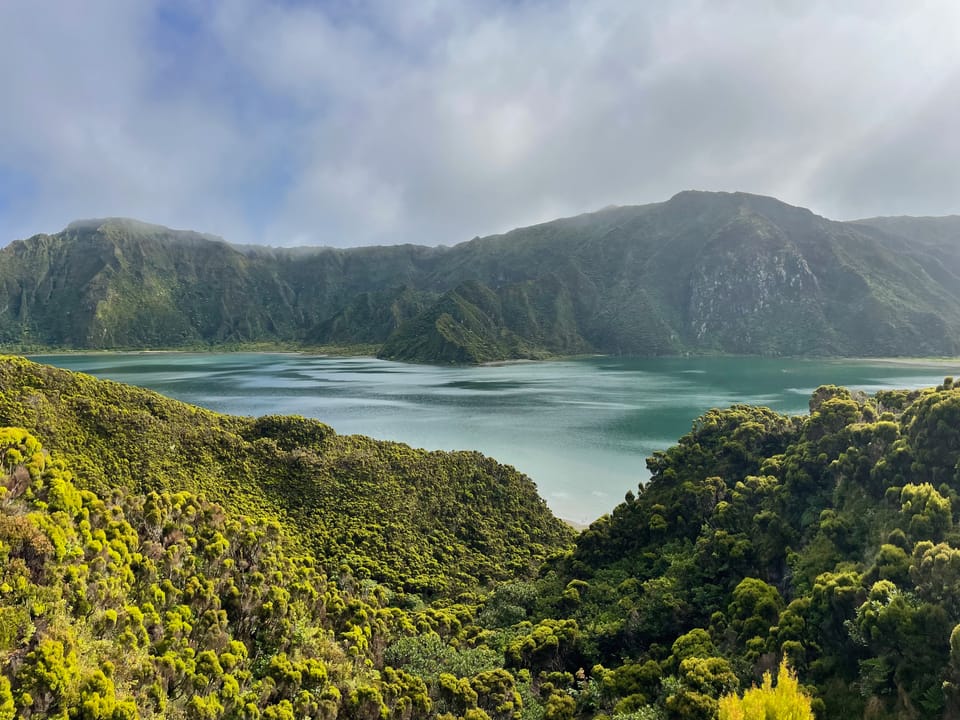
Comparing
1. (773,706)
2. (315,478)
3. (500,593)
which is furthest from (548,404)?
(773,706)

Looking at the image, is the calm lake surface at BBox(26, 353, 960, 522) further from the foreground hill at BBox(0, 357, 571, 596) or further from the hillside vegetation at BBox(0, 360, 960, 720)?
the hillside vegetation at BBox(0, 360, 960, 720)

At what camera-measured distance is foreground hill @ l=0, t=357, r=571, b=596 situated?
2789 cm

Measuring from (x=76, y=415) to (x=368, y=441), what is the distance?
60.9ft

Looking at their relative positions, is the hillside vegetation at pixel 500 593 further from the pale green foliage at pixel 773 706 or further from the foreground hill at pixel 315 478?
the foreground hill at pixel 315 478

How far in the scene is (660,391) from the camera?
11369cm

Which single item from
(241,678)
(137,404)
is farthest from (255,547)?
(137,404)

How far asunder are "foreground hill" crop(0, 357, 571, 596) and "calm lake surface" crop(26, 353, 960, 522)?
350 inches

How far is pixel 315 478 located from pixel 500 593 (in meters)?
14.3

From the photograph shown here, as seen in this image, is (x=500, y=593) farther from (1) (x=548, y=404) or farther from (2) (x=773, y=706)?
(1) (x=548, y=404)

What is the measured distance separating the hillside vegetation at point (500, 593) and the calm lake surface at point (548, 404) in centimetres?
1664

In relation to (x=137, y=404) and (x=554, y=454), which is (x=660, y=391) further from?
(x=137, y=404)

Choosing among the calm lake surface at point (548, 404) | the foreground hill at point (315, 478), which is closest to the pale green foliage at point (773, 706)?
the foreground hill at point (315, 478)

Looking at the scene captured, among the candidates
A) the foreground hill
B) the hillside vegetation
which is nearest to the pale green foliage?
the hillside vegetation

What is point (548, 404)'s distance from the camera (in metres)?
95.9
